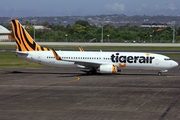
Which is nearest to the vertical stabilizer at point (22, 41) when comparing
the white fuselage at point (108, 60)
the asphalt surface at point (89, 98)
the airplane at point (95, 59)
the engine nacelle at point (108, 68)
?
the airplane at point (95, 59)

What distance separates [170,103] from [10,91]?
18.3m

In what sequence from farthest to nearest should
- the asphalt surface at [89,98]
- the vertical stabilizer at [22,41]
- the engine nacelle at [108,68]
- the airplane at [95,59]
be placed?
the vertical stabilizer at [22,41] → the airplane at [95,59] → the engine nacelle at [108,68] → the asphalt surface at [89,98]

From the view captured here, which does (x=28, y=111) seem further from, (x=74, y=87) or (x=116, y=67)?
(x=116, y=67)

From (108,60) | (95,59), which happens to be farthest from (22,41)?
(108,60)

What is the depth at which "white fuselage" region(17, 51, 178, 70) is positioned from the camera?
44812 millimetres

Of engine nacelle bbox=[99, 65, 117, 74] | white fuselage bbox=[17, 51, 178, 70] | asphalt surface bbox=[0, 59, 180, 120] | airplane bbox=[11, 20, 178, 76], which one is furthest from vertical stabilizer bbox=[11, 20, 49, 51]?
engine nacelle bbox=[99, 65, 117, 74]

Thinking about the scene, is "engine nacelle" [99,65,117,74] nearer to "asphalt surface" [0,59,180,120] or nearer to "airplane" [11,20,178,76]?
"airplane" [11,20,178,76]

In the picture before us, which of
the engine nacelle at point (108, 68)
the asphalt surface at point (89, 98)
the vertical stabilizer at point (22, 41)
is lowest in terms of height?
the asphalt surface at point (89, 98)

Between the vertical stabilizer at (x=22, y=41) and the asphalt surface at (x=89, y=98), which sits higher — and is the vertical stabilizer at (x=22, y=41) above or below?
above

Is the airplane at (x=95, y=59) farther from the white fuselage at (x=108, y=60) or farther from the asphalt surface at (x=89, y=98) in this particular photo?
the asphalt surface at (x=89, y=98)

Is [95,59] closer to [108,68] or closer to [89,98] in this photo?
[108,68]

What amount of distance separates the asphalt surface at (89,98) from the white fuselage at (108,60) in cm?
311

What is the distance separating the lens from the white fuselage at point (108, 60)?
4481cm

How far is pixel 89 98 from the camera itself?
28625 millimetres
